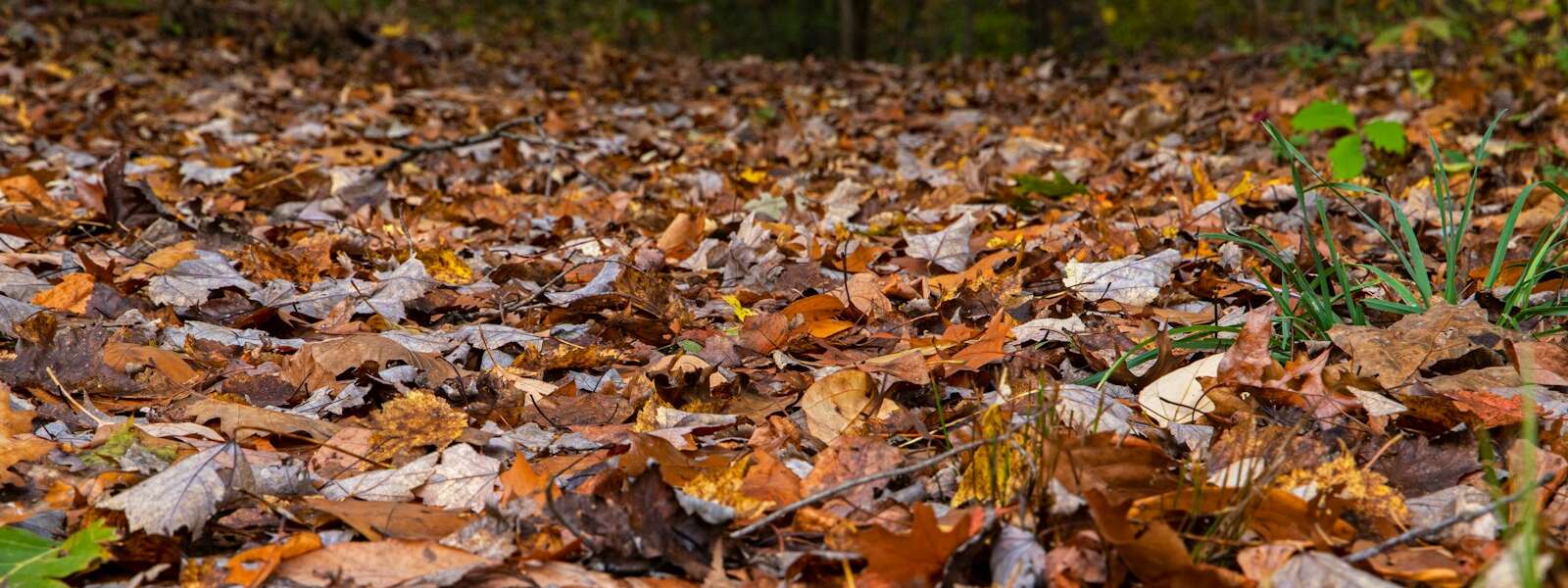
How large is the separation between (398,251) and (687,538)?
6.78 feet

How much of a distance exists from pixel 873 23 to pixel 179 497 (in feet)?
60.0

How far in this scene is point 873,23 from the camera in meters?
18.8

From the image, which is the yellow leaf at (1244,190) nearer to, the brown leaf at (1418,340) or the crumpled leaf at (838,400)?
the brown leaf at (1418,340)

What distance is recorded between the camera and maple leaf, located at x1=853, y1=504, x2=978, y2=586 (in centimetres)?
125

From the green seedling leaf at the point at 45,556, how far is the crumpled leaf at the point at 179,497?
62mm

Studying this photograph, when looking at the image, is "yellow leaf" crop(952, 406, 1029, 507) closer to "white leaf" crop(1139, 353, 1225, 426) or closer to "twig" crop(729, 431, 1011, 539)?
"twig" crop(729, 431, 1011, 539)

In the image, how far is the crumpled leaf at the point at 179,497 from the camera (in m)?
1.36

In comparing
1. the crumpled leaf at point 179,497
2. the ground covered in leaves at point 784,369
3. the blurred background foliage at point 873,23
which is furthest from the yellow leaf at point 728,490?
the blurred background foliage at point 873,23

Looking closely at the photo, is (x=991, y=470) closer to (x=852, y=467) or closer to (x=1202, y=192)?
(x=852, y=467)

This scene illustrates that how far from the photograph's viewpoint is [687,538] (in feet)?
4.37

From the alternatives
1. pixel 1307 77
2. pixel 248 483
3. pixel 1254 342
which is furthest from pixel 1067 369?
pixel 1307 77

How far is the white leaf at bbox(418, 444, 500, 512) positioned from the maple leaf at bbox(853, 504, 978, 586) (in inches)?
22.3

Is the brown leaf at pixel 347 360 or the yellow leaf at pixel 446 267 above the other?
the brown leaf at pixel 347 360

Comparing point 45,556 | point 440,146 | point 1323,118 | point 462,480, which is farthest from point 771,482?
point 440,146
